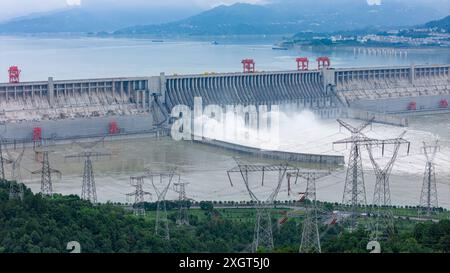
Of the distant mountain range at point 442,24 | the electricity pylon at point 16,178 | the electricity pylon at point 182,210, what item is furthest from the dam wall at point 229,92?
the distant mountain range at point 442,24

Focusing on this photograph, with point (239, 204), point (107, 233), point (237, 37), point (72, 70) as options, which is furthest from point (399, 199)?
point (237, 37)

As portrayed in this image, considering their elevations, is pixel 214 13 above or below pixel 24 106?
above

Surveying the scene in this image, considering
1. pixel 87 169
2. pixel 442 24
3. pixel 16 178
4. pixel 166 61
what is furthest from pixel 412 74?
pixel 442 24

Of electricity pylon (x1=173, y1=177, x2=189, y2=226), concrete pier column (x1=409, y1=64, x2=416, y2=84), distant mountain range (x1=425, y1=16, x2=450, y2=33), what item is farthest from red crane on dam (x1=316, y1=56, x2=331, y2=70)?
distant mountain range (x1=425, y1=16, x2=450, y2=33)
